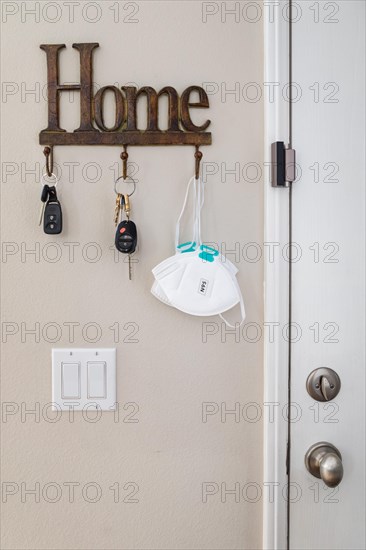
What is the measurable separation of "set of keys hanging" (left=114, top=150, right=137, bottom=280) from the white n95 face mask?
8 centimetres

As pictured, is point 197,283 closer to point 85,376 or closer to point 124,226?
point 124,226

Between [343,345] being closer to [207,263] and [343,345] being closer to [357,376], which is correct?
[357,376]

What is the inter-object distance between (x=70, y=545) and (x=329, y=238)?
878 mm

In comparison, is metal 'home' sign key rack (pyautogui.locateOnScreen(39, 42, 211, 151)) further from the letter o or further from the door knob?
the door knob

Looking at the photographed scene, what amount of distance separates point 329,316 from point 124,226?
1.58ft

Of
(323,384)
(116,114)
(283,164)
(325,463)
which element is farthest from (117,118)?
(325,463)

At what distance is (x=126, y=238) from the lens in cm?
105

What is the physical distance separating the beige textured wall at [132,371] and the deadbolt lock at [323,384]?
112 mm

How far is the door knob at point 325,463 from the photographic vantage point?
103 cm

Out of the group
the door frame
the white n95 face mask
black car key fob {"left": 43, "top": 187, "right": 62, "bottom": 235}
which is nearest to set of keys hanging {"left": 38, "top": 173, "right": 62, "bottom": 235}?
black car key fob {"left": 43, "top": 187, "right": 62, "bottom": 235}

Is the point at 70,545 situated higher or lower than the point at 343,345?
lower

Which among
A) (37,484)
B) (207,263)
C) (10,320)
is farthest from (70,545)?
(207,263)

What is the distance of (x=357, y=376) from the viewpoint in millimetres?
1093

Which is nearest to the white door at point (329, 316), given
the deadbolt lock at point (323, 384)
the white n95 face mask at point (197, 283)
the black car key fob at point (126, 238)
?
the deadbolt lock at point (323, 384)
